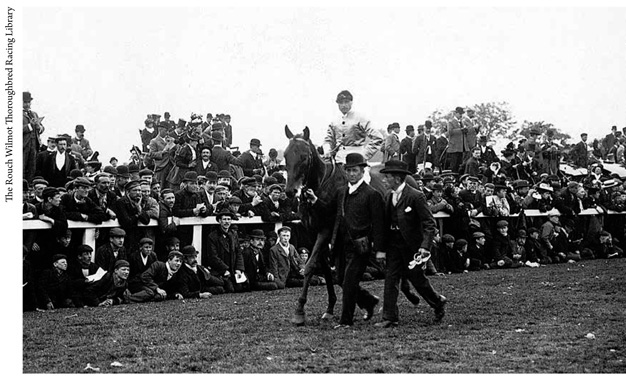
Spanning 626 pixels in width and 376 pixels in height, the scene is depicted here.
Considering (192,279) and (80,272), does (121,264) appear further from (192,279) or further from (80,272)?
(192,279)

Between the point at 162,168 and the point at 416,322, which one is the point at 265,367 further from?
the point at 162,168

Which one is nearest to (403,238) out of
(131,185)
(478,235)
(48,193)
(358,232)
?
(358,232)

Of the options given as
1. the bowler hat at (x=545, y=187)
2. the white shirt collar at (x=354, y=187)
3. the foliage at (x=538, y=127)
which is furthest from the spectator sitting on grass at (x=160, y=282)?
the foliage at (x=538, y=127)

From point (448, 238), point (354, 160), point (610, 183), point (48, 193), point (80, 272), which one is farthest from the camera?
point (610, 183)

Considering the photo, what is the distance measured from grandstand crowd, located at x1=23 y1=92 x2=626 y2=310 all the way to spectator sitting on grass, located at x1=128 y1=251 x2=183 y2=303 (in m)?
0.02

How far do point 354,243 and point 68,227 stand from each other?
15.4 ft

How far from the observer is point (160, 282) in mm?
12781

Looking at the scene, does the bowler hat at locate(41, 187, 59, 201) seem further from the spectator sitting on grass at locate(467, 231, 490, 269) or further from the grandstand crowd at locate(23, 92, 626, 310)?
the spectator sitting on grass at locate(467, 231, 490, 269)

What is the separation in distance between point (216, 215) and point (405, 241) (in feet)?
16.5

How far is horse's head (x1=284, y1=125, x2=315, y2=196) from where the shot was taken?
34.1 ft

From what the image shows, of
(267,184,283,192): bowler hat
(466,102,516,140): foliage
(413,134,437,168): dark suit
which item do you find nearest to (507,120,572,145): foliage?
(466,102,516,140): foliage

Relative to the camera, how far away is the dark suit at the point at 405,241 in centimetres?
975

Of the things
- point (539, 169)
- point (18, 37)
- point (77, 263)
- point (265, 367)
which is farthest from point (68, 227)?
point (539, 169)

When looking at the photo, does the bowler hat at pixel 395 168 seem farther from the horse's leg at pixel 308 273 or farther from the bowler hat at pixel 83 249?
the bowler hat at pixel 83 249
